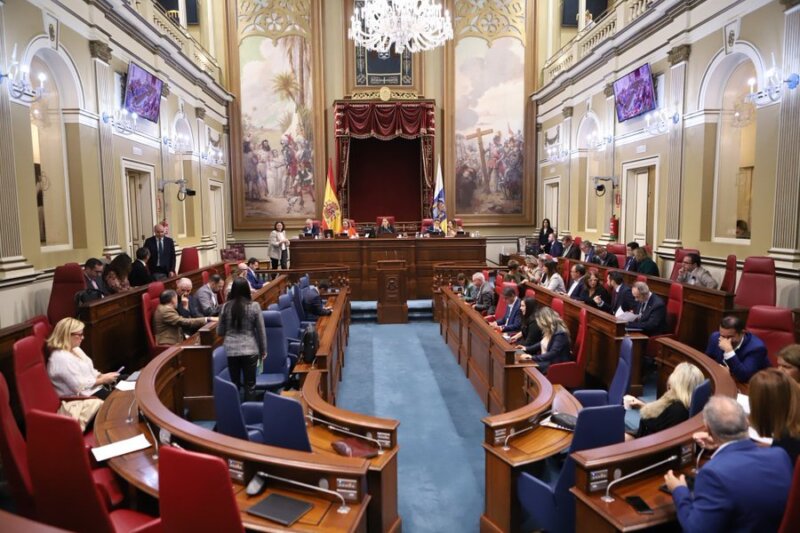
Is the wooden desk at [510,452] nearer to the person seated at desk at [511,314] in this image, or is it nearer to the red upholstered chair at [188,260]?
the person seated at desk at [511,314]

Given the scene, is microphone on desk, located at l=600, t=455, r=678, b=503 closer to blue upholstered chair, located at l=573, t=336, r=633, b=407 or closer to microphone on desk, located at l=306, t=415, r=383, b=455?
microphone on desk, located at l=306, t=415, r=383, b=455

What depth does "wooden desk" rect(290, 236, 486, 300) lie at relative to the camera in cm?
1051

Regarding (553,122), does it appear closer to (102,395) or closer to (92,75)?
(92,75)

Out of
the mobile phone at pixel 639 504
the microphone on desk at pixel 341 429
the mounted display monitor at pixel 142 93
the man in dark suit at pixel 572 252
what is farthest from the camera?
the man in dark suit at pixel 572 252

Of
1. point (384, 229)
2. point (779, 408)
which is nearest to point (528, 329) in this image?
point (779, 408)

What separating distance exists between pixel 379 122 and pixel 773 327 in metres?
11.4

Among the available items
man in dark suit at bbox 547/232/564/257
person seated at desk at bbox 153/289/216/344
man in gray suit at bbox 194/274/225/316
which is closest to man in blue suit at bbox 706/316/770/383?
person seated at desk at bbox 153/289/216/344

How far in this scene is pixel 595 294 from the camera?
6.71 m

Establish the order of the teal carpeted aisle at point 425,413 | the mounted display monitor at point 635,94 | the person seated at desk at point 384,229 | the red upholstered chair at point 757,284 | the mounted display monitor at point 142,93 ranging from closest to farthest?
the teal carpeted aisle at point 425,413, the red upholstered chair at point 757,284, the mounted display monitor at point 142,93, the mounted display monitor at point 635,94, the person seated at desk at point 384,229

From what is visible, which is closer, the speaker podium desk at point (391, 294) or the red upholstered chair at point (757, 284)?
the red upholstered chair at point (757, 284)

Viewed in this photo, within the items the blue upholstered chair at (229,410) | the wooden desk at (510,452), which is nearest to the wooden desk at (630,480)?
the wooden desk at (510,452)

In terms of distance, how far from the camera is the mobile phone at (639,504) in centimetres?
212

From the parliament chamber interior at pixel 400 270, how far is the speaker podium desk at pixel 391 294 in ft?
0.14

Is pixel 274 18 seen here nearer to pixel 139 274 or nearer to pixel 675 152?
pixel 139 274
